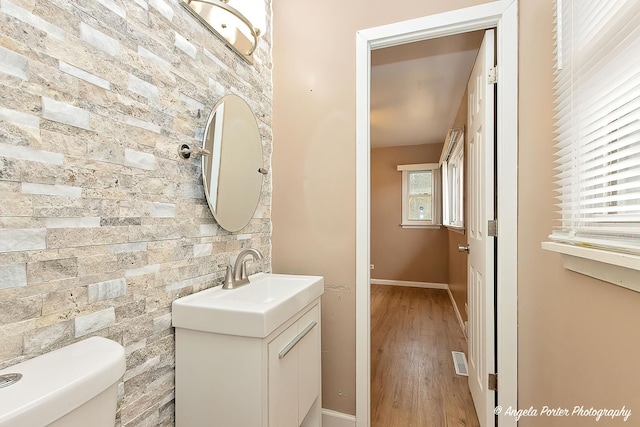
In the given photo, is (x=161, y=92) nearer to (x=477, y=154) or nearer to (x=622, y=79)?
(x=622, y=79)

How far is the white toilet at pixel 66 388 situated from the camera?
513mm

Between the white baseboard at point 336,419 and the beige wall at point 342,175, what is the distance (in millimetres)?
29

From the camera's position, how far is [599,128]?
30.6 inches

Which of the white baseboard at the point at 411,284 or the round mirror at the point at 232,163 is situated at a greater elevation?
the round mirror at the point at 232,163

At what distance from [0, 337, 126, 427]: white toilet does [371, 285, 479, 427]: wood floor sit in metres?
1.55

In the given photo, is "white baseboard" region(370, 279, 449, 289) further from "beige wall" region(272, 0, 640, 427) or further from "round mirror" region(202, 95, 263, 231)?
"round mirror" region(202, 95, 263, 231)

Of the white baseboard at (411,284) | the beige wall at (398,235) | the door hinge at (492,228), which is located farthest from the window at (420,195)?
the door hinge at (492,228)

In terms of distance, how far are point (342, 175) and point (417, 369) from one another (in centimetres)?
171

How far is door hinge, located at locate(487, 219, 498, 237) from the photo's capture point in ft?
4.83

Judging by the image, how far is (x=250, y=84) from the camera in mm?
1582

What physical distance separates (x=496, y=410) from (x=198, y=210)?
1681 mm

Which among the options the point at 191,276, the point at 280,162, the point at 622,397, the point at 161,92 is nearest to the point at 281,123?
the point at 280,162

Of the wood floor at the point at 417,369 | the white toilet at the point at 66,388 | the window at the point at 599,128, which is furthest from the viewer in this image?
the wood floor at the point at 417,369

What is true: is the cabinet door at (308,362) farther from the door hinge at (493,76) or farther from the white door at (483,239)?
the door hinge at (493,76)
